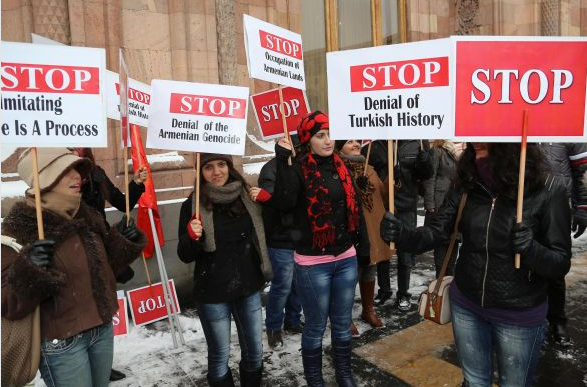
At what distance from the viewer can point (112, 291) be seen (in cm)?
258

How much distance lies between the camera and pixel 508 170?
2.39 meters

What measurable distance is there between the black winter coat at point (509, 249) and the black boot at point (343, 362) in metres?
1.15

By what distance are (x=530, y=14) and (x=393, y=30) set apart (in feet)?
13.0

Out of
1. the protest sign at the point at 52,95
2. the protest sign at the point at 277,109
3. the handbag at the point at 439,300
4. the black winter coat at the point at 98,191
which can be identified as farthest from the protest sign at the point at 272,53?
the handbag at the point at 439,300

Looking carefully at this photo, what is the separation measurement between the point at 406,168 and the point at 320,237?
84.0 inches

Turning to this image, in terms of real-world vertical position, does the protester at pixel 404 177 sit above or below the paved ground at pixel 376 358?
above

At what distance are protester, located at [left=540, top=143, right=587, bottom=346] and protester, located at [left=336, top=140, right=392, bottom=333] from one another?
57.0 inches

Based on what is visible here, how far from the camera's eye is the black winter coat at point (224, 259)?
3088mm

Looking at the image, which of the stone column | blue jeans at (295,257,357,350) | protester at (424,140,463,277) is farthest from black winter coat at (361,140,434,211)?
the stone column

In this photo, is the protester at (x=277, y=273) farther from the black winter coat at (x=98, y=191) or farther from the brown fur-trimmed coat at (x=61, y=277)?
the brown fur-trimmed coat at (x=61, y=277)

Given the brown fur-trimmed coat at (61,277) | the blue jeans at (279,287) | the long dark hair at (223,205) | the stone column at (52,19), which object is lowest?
the blue jeans at (279,287)

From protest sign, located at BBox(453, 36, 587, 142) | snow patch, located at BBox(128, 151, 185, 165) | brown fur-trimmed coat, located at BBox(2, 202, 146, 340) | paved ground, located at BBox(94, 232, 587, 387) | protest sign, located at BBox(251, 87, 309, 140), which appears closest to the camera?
brown fur-trimmed coat, located at BBox(2, 202, 146, 340)

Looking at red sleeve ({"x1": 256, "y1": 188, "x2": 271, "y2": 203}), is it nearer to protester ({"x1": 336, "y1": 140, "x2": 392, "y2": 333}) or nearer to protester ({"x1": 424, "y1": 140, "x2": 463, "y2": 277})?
protester ({"x1": 336, "y1": 140, "x2": 392, "y2": 333})

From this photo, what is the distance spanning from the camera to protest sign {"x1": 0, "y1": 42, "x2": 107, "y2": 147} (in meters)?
2.43
